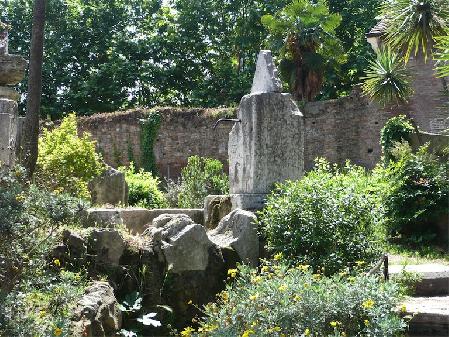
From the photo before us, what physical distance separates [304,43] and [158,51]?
777 centimetres

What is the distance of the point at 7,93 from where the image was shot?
5.16 meters

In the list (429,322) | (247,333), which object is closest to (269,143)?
(429,322)

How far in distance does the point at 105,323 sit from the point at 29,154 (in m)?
4.94

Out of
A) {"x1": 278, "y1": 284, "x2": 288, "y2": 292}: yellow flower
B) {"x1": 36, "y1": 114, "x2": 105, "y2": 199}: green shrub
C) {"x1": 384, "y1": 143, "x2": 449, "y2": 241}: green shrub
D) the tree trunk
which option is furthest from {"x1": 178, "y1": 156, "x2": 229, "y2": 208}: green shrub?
{"x1": 278, "y1": 284, "x2": 288, "y2": 292}: yellow flower

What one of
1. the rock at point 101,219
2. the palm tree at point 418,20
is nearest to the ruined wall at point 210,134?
the palm tree at point 418,20

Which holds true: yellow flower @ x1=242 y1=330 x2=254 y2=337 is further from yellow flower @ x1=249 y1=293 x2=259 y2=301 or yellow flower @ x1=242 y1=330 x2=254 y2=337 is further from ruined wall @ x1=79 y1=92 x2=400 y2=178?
ruined wall @ x1=79 y1=92 x2=400 y2=178

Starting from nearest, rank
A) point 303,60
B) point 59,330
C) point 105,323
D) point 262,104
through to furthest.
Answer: point 59,330
point 105,323
point 262,104
point 303,60

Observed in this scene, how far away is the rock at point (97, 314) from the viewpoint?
5906 mm

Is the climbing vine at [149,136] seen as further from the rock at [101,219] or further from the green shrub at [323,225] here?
the green shrub at [323,225]

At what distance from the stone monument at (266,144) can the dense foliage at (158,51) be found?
16884mm

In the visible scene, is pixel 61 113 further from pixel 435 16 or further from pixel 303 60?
pixel 435 16

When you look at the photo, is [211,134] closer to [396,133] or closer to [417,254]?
[396,133]

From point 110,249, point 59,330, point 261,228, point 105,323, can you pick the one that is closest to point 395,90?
point 261,228

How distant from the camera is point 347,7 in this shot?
27.9m
